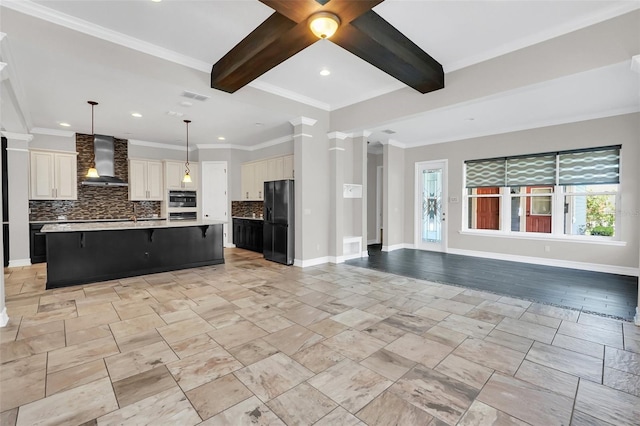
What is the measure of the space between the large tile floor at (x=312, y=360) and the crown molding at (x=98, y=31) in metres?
3.18

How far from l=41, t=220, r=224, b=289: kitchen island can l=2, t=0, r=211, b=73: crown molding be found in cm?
280

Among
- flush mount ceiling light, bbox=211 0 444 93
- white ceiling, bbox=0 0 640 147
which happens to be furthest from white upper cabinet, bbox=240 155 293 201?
flush mount ceiling light, bbox=211 0 444 93

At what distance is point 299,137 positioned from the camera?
5605mm

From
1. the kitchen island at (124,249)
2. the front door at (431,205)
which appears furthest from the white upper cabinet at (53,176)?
the front door at (431,205)

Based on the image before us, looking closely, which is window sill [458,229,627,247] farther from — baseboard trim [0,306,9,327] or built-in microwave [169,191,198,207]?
baseboard trim [0,306,9,327]

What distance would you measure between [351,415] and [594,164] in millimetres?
6602

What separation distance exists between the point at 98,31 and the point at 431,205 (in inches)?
292

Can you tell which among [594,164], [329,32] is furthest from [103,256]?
[594,164]

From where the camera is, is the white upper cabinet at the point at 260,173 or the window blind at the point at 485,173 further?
the white upper cabinet at the point at 260,173

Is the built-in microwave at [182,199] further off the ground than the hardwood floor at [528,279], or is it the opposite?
the built-in microwave at [182,199]

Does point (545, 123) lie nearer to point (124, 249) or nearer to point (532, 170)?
point (532, 170)

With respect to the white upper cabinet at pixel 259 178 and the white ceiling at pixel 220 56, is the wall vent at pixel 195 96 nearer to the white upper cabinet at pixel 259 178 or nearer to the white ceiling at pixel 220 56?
the white ceiling at pixel 220 56

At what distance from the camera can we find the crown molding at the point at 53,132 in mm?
6391

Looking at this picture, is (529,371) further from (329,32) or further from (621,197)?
(621,197)
